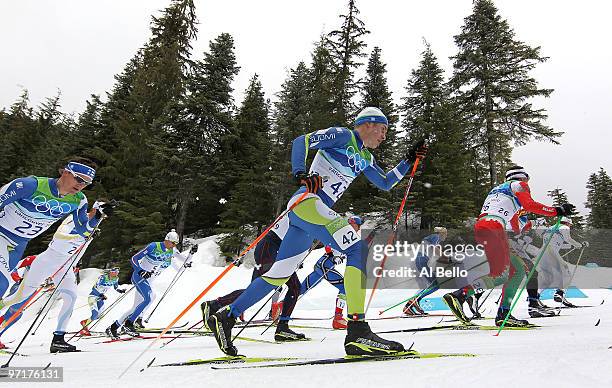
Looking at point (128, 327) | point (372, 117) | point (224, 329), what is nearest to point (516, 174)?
point (372, 117)

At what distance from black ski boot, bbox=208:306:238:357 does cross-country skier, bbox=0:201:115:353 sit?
3.32m

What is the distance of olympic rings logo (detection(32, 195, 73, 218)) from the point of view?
4.89 meters

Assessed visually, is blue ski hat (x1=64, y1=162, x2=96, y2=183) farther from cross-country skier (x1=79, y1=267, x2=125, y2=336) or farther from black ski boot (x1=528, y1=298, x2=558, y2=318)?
black ski boot (x1=528, y1=298, x2=558, y2=318)

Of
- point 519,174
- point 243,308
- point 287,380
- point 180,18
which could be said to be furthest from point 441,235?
point 180,18

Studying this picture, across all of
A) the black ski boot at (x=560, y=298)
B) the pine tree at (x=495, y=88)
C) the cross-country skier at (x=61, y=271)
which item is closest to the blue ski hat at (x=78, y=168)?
the cross-country skier at (x=61, y=271)

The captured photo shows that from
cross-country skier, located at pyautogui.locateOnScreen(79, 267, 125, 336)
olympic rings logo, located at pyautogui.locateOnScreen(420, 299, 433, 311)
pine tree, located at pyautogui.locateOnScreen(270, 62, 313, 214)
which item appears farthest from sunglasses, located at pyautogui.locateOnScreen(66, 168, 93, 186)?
pine tree, located at pyautogui.locateOnScreen(270, 62, 313, 214)

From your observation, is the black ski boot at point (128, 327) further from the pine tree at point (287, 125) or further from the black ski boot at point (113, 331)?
the pine tree at point (287, 125)

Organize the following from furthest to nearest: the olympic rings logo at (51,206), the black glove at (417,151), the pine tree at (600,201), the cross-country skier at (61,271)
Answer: the pine tree at (600,201) < the cross-country skier at (61,271) < the olympic rings logo at (51,206) < the black glove at (417,151)

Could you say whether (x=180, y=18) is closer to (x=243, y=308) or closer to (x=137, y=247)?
(x=137, y=247)

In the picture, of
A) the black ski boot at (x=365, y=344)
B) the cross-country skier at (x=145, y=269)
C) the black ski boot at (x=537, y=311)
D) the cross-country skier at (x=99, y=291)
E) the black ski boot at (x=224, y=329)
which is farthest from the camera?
the cross-country skier at (x=99, y=291)

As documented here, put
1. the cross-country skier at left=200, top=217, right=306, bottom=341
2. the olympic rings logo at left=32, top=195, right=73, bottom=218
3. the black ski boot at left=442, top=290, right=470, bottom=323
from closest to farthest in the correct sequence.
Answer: the cross-country skier at left=200, top=217, right=306, bottom=341
the olympic rings logo at left=32, top=195, right=73, bottom=218
the black ski boot at left=442, top=290, right=470, bottom=323

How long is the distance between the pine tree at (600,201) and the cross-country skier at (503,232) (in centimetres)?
3960

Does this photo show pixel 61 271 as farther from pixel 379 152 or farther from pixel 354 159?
pixel 379 152

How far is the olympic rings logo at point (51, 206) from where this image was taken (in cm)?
489
